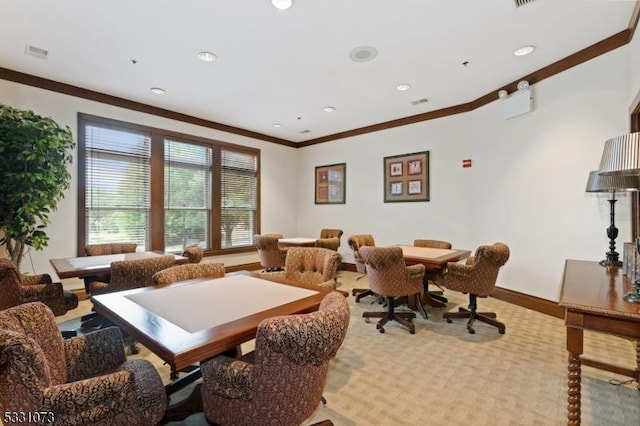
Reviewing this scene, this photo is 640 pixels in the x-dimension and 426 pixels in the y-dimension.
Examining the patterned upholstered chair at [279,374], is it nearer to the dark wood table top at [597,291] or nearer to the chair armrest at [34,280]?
the dark wood table top at [597,291]

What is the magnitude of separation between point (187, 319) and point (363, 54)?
3.05 meters

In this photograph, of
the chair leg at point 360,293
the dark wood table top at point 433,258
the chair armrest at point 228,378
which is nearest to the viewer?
the chair armrest at point 228,378

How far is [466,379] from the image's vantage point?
7.45ft

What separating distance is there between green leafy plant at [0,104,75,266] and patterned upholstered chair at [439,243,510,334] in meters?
4.38

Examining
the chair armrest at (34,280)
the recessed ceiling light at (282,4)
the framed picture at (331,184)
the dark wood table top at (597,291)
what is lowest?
the chair armrest at (34,280)

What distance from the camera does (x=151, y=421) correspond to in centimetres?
126

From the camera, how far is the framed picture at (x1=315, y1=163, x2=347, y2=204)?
6.46 m

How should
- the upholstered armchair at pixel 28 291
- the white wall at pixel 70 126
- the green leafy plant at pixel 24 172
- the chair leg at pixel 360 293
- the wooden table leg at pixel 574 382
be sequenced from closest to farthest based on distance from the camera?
1. the wooden table leg at pixel 574 382
2. the upholstered armchair at pixel 28 291
3. the green leafy plant at pixel 24 172
4. the white wall at pixel 70 126
5. the chair leg at pixel 360 293

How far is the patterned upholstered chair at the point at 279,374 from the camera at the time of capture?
1.14 meters

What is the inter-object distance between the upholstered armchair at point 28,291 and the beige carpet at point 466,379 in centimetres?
88

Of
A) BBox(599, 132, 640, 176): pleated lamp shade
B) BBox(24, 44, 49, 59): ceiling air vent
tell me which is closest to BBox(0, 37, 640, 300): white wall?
BBox(24, 44, 49, 59): ceiling air vent

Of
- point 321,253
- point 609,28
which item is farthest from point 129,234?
point 609,28

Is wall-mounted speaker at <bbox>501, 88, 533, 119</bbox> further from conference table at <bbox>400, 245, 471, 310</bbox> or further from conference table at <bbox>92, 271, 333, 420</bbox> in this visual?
conference table at <bbox>92, 271, 333, 420</bbox>

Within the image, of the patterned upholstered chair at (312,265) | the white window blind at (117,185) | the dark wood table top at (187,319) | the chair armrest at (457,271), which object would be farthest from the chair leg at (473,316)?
the white window blind at (117,185)
